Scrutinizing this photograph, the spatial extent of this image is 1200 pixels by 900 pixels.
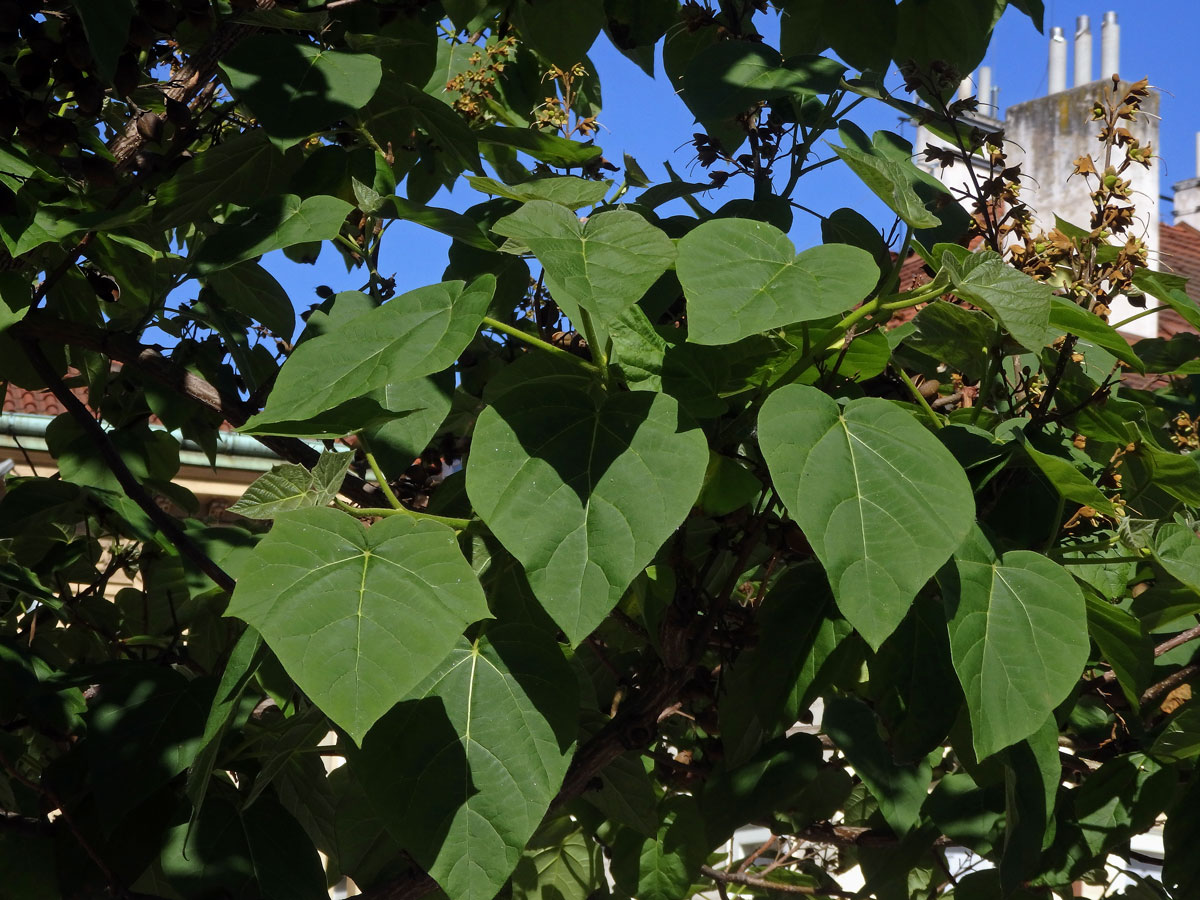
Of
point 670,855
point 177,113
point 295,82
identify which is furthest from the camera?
point 670,855

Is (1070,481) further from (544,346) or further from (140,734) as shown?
(140,734)

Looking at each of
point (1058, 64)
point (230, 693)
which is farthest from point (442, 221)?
point (1058, 64)

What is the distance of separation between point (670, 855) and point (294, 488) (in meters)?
0.94

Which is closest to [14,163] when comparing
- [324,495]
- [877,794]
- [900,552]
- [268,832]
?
[324,495]

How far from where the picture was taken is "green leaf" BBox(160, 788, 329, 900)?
1.24 meters

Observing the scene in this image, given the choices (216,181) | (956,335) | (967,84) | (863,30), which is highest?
(967,84)

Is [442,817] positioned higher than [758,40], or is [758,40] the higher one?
[758,40]

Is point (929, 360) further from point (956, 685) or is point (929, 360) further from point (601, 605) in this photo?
point (601, 605)

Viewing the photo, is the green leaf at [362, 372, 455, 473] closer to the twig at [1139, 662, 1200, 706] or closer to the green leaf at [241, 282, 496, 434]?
the green leaf at [241, 282, 496, 434]

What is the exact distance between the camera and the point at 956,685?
1.13 meters

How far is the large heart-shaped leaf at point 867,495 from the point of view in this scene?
2.81 feet

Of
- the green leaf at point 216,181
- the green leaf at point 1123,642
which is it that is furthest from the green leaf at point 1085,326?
the green leaf at point 216,181

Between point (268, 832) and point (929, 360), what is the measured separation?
0.95m

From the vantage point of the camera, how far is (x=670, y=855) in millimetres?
1726
